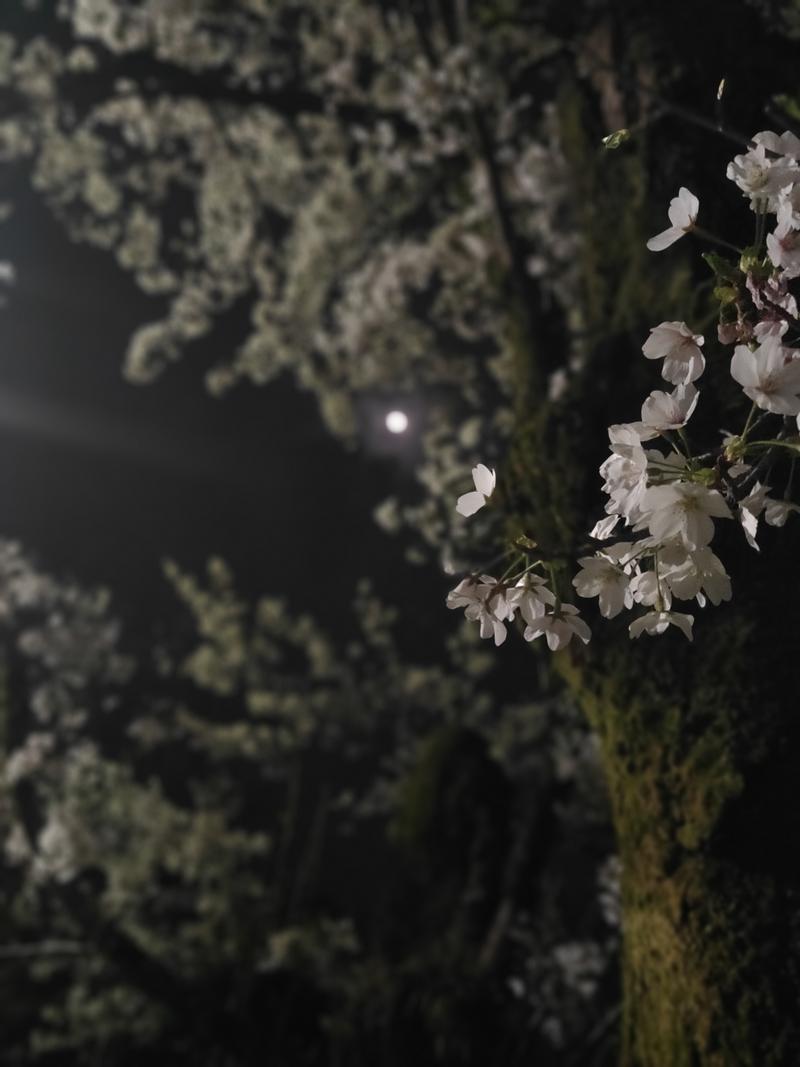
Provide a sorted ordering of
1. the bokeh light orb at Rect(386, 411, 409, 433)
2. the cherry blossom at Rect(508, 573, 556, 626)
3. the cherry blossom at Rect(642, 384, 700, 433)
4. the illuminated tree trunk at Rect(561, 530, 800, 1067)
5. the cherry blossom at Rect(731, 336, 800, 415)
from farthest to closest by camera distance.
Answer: the bokeh light orb at Rect(386, 411, 409, 433) < the illuminated tree trunk at Rect(561, 530, 800, 1067) < the cherry blossom at Rect(508, 573, 556, 626) < the cherry blossom at Rect(642, 384, 700, 433) < the cherry blossom at Rect(731, 336, 800, 415)

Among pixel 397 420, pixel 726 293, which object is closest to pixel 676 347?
pixel 726 293

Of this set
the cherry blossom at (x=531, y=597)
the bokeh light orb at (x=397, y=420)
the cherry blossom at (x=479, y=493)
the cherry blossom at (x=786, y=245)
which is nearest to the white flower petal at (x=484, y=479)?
the cherry blossom at (x=479, y=493)

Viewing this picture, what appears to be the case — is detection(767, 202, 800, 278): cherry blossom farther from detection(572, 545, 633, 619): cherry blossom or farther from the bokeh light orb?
the bokeh light orb

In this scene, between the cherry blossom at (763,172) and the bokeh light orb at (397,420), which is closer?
the cherry blossom at (763,172)

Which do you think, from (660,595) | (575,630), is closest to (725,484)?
(660,595)

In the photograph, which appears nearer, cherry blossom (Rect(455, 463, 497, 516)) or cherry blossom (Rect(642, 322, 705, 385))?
cherry blossom (Rect(642, 322, 705, 385))

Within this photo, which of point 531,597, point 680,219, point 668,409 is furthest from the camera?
point 531,597

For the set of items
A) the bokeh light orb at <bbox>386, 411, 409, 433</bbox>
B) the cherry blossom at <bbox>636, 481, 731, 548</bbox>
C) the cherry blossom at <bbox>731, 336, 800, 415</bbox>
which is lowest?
the cherry blossom at <bbox>636, 481, 731, 548</bbox>

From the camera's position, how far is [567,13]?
422 cm

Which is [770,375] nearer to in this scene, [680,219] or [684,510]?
[684,510]

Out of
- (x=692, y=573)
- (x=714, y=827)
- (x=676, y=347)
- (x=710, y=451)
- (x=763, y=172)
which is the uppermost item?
(x=763, y=172)

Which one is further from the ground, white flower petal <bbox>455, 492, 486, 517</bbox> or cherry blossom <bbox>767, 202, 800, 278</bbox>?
cherry blossom <bbox>767, 202, 800, 278</bbox>

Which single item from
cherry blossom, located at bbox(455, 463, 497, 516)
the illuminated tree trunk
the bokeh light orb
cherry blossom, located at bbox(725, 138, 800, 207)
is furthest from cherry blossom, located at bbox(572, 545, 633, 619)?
the bokeh light orb

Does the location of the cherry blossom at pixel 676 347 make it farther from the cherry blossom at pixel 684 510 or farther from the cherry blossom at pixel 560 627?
the cherry blossom at pixel 560 627
